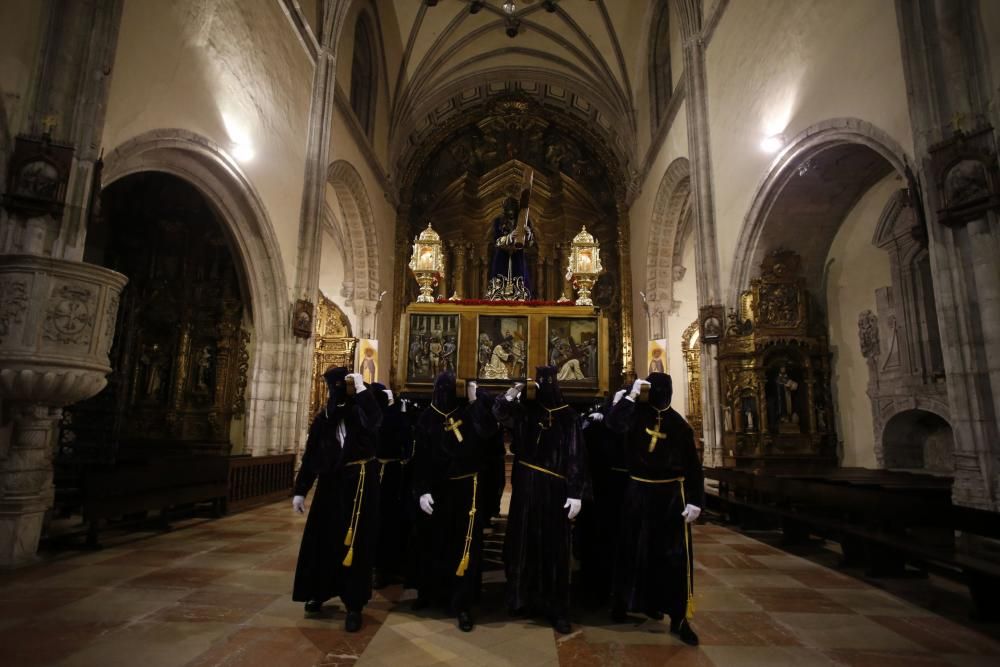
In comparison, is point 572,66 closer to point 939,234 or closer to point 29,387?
point 939,234

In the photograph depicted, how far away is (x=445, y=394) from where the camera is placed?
3514 millimetres

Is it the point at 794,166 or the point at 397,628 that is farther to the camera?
the point at 794,166

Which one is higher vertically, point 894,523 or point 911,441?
point 911,441

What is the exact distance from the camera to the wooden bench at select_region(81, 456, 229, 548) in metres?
4.79

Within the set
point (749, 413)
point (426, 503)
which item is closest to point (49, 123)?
A: point (426, 503)

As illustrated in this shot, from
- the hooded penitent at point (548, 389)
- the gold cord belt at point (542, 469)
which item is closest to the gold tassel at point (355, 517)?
the gold cord belt at point (542, 469)

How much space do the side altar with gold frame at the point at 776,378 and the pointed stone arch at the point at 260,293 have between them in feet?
23.4

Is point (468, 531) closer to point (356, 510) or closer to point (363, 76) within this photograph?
point (356, 510)

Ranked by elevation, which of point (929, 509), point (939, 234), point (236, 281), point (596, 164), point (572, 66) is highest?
point (572, 66)

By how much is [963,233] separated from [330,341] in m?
13.4

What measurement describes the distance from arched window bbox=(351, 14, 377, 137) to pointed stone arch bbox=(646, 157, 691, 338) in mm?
7808

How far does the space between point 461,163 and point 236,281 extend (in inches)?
373

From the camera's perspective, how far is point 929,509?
147 inches

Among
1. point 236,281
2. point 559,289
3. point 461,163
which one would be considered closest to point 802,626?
point 236,281
